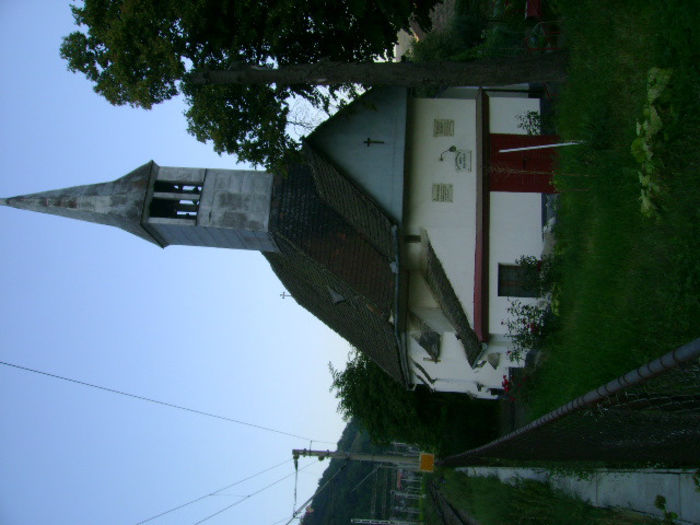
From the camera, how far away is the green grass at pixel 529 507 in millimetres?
11674

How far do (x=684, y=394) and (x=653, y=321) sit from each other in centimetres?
424

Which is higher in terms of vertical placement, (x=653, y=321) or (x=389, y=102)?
(x=389, y=102)

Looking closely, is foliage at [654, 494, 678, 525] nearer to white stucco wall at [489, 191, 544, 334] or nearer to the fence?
the fence

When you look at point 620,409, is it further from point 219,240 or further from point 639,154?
point 219,240

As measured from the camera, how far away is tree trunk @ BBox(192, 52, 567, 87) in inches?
526

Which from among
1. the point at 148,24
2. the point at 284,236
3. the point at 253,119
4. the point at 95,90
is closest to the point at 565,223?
the point at 284,236

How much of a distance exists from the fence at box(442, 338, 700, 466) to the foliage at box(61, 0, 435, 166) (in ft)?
31.8

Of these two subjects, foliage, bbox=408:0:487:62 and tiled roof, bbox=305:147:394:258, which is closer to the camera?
tiled roof, bbox=305:147:394:258

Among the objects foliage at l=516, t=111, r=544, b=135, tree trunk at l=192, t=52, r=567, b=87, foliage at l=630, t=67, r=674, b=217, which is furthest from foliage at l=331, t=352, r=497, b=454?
foliage at l=630, t=67, r=674, b=217

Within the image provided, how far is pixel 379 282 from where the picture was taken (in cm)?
1658

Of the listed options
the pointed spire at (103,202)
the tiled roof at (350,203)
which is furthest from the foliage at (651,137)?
the pointed spire at (103,202)

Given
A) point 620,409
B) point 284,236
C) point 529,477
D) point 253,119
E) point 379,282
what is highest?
point 253,119

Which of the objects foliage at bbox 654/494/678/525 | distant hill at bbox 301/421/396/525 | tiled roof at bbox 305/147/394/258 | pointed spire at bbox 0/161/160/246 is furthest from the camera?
distant hill at bbox 301/421/396/525

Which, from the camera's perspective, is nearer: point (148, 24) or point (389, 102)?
point (148, 24)
